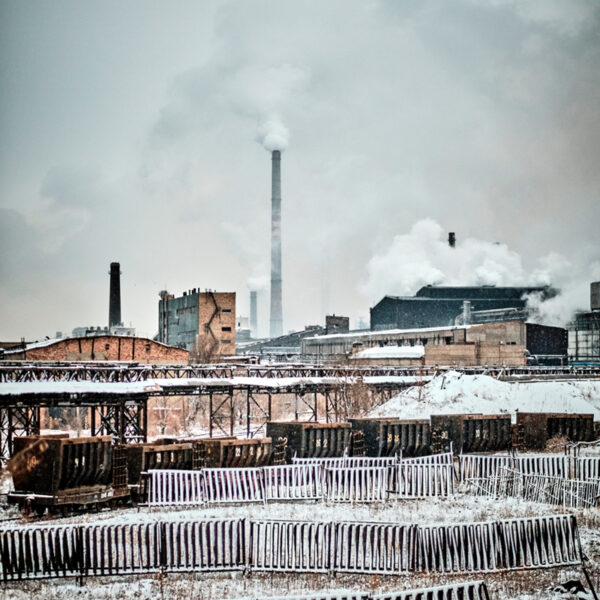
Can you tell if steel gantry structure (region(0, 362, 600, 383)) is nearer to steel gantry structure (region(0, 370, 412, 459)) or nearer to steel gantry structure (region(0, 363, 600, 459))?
steel gantry structure (region(0, 363, 600, 459))

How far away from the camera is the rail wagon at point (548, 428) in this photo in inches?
1155

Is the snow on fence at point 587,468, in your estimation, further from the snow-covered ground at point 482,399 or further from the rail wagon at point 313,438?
the snow-covered ground at point 482,399

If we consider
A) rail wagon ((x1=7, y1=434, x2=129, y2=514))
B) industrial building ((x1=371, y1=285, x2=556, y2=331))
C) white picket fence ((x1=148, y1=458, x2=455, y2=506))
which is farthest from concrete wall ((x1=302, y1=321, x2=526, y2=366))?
rail wagon ((x1=7, y1=434, x2=129, y2=514))

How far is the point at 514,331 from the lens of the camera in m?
57.9

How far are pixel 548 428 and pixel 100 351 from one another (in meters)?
35.2

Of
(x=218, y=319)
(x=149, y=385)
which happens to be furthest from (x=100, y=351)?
(x=149, y=385)

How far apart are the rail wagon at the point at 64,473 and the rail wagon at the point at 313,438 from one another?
7.68m

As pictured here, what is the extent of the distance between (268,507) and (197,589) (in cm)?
595

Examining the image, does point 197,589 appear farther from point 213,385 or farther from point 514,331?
point 514,331

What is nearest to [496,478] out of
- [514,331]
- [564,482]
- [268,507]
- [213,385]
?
[564,482]

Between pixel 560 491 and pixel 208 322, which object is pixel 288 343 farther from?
pixel 560 491

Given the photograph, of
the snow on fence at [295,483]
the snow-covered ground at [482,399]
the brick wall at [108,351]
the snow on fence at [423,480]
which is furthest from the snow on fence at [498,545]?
the brick wall at [108,351]

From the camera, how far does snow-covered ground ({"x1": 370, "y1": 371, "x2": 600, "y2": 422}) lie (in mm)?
38469

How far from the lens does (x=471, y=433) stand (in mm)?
28109
